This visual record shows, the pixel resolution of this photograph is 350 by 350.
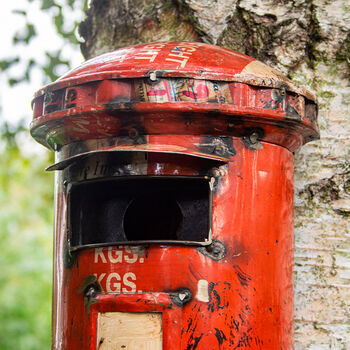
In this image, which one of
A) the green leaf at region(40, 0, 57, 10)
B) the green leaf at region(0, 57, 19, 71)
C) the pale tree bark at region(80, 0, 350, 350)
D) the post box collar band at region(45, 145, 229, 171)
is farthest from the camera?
the green leaf at region(0, 57, 19, 71)

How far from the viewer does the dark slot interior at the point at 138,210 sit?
1996mm

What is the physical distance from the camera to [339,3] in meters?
2.46

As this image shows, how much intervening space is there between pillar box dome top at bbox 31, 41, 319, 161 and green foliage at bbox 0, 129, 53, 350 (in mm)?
4434

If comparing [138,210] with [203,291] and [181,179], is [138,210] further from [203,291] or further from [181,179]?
[203,291]

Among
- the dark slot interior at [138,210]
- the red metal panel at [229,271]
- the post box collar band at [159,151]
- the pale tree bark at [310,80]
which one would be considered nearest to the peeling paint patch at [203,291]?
the red metal panel at [229,271]

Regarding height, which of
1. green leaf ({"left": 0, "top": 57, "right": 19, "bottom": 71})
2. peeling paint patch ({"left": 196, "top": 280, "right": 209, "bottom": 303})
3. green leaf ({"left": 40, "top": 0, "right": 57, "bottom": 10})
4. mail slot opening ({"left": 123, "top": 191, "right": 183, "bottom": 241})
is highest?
green leaf ({"left": 40, "top": 0, "right": 57, "bottom": 10})

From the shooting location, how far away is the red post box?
1710 mm

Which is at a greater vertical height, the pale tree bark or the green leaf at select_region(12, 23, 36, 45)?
the green leaf at select_region(12, 23, 36, 45)

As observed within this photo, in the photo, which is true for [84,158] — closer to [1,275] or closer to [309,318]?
[309,318]

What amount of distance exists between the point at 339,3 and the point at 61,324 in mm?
1789

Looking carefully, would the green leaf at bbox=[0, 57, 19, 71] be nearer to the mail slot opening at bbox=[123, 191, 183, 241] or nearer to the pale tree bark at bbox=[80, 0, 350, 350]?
the pale tree bark at bbox=[80, 0, 350, 350]

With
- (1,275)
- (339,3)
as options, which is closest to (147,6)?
(339,3)

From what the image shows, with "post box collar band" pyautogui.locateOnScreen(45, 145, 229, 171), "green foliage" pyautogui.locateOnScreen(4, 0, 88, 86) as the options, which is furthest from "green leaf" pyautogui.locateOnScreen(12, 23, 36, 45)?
"post box collar band" pyautogui.locateOnScreen(45, 145, 229, 171)

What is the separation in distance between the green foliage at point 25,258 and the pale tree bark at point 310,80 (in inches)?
154
